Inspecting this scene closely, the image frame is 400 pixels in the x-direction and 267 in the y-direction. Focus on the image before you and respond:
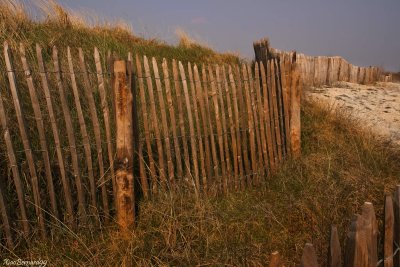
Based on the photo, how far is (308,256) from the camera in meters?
1.44

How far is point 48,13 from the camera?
7.61 m

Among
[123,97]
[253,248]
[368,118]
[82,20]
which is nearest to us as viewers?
[253,248]

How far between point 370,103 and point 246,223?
20.0ft

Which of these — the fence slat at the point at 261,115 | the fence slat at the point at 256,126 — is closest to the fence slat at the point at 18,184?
the fence slat at the point at 256,126

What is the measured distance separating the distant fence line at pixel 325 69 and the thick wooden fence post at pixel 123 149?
5.14 meters

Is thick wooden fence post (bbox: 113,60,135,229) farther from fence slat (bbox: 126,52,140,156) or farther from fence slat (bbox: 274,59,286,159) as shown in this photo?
fence slat (bbox: 274,59,286,159)

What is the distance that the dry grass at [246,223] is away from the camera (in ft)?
8.21

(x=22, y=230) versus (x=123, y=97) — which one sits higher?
(x=123, y=97)

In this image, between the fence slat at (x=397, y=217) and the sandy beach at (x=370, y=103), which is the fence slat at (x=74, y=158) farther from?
the sandy beach at (x=370, y=103)

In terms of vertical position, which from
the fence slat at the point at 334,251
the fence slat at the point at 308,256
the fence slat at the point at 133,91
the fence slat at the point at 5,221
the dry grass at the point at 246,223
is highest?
the fence slat at the point at 133,91

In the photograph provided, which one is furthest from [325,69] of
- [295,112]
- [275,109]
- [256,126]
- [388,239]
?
[388,239]

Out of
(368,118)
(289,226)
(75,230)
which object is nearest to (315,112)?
(368,118)

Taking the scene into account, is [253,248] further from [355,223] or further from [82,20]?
[82,20]

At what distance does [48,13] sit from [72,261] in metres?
6.74
